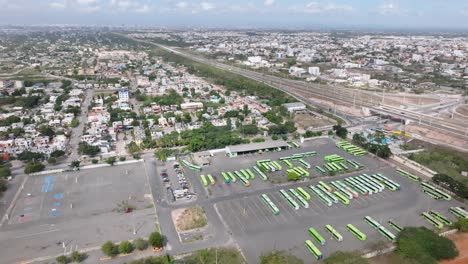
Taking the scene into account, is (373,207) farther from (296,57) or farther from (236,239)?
(296,57)

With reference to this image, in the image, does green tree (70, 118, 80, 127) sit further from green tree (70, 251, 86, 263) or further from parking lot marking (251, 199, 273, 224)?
parking lot marking (251, 199, 273, 224)

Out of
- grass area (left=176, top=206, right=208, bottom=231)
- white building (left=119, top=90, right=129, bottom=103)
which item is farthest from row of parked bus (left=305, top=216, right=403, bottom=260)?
white building (left=119, top=90, right=129, bottom=103)

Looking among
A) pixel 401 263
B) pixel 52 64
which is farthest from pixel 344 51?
pixel 401 263

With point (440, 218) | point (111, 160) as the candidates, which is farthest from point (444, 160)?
point (111, 160)

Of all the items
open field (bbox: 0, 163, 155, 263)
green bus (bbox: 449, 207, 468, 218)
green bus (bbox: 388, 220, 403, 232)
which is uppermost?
green bus (bbox: 449, 207, 468, 218)

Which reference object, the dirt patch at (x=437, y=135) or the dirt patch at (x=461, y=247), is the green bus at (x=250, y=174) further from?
the dirt patch at (x=437, y=135)

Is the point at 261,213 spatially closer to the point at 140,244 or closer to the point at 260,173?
the point at 260,173

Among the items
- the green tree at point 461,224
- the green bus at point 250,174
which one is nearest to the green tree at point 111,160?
the green bus at point 250,174
